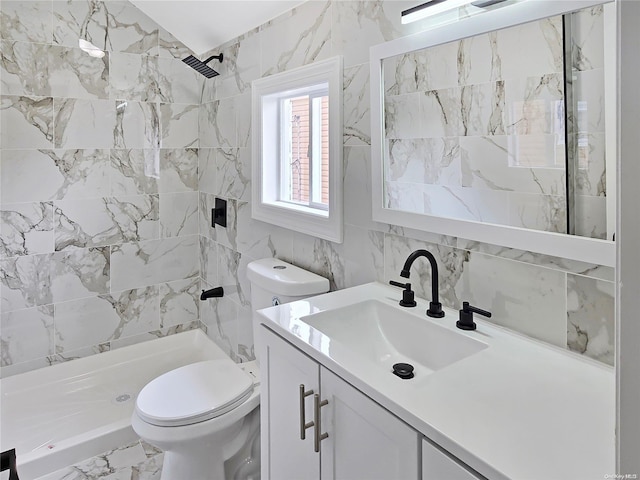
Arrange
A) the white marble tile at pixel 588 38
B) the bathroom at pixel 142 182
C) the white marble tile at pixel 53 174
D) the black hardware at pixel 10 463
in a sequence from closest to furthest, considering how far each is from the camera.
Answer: the white marble tile at pixel 588 38 < the black hardware at pixel 10 463 < the bathroom at pixel 142 182 < the white marble tile at pixel 53 174

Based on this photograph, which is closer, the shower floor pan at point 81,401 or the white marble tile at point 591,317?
the white marble tile at point 591,317

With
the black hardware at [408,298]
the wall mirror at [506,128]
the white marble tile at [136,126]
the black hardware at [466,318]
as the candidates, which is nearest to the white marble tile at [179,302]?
the white marble tile at [136,126]

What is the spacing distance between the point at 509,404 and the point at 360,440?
1.07 feet

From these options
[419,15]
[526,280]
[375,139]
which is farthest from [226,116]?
[526,280]

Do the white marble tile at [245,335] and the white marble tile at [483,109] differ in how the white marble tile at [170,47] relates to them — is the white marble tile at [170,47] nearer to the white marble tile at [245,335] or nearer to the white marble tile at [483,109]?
the white marble tile at [245,335]

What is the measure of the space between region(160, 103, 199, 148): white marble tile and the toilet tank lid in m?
1.29

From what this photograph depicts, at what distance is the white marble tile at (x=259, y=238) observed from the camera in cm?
212

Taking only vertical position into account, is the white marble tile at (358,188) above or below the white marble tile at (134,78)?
below

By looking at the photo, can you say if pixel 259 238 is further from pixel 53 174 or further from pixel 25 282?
pixel 25 282

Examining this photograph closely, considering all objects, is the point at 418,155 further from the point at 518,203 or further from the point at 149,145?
the point at 149,145

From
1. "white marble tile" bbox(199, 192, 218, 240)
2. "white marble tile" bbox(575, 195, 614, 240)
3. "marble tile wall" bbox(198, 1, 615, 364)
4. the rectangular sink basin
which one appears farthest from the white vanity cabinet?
"white marble tile" bbox(199, 192, 218, 240)

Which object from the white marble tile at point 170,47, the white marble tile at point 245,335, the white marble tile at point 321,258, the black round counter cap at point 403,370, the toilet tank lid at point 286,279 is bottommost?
the white marble tile at point 245,335

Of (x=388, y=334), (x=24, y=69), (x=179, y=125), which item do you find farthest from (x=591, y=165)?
(x=24, y=69)

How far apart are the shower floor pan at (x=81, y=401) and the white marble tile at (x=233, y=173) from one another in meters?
1.03
